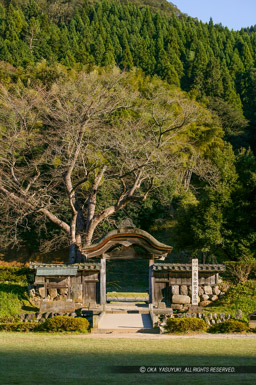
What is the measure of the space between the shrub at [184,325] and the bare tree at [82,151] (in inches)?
347

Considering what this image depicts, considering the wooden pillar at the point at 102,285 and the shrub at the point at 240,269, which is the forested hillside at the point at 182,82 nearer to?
the shrub at the point at 240,269

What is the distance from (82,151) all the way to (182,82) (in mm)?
37054

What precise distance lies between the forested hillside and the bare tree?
0.70 metres

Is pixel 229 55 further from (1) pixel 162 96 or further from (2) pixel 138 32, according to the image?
(1) pixel 162 96

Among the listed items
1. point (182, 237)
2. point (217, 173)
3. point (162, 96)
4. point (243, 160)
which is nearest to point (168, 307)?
point (182, 237)

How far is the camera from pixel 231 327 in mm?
14078

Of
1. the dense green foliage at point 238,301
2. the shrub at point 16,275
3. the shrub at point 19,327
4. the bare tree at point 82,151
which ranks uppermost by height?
the bare tree at point 82,151

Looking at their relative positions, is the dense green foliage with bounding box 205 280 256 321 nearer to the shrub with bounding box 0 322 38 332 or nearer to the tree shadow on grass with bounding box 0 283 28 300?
the shrub with bounding box 0 322 38 332

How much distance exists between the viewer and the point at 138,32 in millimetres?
77688

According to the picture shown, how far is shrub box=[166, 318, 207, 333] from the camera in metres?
14.1

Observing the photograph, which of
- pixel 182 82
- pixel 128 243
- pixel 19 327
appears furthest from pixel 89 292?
pixel 182 82

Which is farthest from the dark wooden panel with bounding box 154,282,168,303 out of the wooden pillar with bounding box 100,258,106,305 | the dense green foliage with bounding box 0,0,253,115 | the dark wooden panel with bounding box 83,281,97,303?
the dense green foliage with bounding box 0,0,253,115

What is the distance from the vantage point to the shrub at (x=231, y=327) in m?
14.0

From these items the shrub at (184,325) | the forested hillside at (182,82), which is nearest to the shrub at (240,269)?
the forested hillside at (182,82)
